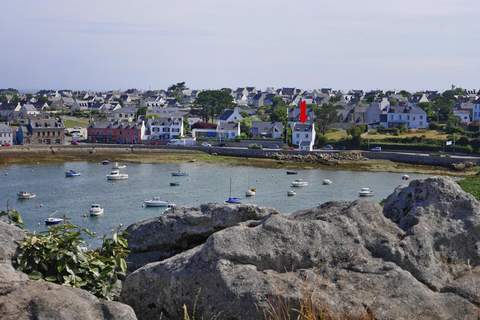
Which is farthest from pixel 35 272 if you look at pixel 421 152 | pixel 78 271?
pixel 421 152

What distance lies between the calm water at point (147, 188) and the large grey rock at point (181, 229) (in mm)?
25960

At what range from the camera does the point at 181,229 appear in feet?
28.5

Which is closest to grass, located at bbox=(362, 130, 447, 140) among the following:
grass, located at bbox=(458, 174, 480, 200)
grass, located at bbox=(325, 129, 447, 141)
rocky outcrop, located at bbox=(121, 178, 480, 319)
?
grass, located at bbox=(325, 129, 447, 141)

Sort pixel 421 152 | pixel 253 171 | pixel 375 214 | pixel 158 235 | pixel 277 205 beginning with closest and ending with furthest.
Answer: pixel 375 214 < pixel 158 235 < pixel 277 205 < pixel 253 171 < pixel 421 152

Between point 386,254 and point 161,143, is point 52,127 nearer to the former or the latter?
point 161,143

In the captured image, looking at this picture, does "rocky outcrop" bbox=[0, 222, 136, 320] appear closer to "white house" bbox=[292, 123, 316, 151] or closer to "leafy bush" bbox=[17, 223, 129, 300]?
"leafy bush" bbox=[17, 223, 129, 300]

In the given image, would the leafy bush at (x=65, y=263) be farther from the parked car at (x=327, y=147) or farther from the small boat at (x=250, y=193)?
the parked car at (x=327, y=147)

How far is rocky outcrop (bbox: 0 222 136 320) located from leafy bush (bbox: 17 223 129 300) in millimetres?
1414

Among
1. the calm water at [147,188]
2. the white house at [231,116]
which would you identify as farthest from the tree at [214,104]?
the calm water at [147,188]

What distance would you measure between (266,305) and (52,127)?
82.4 m

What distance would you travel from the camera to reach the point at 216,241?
696 centimetres

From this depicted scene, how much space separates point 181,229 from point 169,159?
6579 cm

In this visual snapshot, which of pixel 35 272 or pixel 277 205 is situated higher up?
pixel 35 272

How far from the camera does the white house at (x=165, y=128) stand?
9256 cm
